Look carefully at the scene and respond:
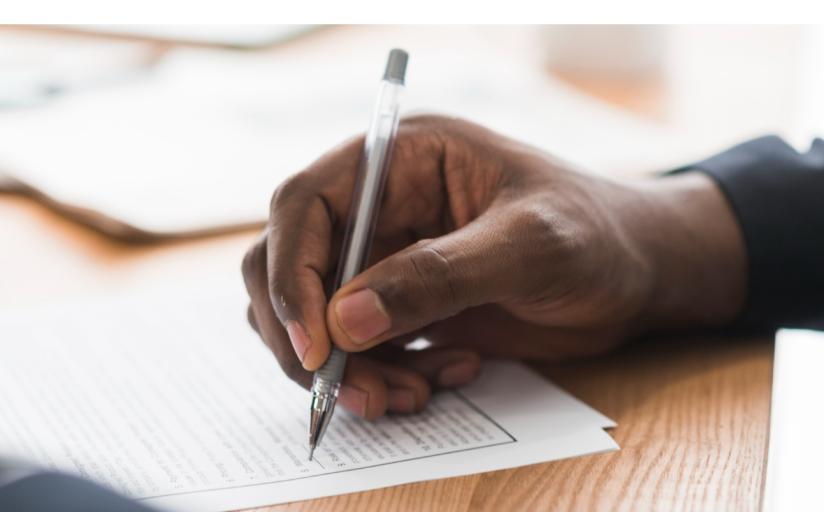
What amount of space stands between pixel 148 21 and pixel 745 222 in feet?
3.33

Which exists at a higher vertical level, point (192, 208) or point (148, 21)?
point (148, 21)

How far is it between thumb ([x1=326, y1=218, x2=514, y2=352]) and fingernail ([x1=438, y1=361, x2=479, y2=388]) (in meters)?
0.10

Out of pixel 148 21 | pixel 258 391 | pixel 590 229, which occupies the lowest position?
pixel 258 391

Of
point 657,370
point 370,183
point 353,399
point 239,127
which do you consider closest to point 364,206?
point 370,183

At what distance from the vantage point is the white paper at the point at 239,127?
1023 millimetres

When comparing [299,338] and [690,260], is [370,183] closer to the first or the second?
[299,338]

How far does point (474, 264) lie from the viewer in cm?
56

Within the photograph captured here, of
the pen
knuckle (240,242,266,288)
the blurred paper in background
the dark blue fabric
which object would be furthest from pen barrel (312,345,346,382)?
the blurred paper in background

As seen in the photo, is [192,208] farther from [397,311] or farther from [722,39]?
[722,39]

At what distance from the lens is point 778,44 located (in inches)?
72.9

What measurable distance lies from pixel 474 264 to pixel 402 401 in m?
0.11

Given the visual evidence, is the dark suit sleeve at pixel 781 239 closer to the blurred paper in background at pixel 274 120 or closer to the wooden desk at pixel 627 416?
the wooden desk at pixel 627 416

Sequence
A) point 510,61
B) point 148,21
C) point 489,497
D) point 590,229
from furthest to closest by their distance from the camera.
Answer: point 510,61 → point 148,21 → point 590,229 → point 489,497

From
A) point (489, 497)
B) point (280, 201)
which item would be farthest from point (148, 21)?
point (489, 497)
